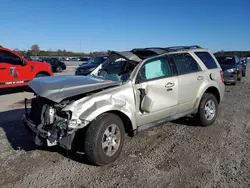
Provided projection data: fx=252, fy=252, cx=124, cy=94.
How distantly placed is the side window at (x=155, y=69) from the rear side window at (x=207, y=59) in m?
1.24

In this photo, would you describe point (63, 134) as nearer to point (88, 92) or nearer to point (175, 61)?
point (88, 92)

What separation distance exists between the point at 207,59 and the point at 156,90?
217 cm

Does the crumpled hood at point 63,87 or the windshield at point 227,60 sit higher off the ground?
the windshield at point 227,60

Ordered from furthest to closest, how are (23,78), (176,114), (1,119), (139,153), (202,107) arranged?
(23,78)
(1,119)
(202,107)
(176,114)
(139,153)

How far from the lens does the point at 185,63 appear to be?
539 centimetres

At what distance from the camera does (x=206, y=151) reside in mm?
4398

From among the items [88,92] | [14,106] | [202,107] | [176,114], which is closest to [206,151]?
[176,114]

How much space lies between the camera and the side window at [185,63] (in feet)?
16.9

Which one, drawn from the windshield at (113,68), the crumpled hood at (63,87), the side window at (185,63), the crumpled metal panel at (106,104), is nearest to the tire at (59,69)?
the windshield at (113,68)

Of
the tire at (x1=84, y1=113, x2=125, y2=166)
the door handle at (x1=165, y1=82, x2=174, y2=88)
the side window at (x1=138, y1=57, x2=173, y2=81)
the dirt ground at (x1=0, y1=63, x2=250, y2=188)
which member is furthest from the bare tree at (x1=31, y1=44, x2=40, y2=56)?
the tire at (x1=84, y1=113, x2=125, y2=166)

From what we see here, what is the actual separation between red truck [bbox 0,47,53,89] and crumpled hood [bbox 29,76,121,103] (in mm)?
6374

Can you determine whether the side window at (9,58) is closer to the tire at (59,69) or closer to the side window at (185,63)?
the side window at (185,63)

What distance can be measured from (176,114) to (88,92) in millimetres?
2072

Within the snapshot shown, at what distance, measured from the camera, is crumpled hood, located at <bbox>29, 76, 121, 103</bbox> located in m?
3.66
